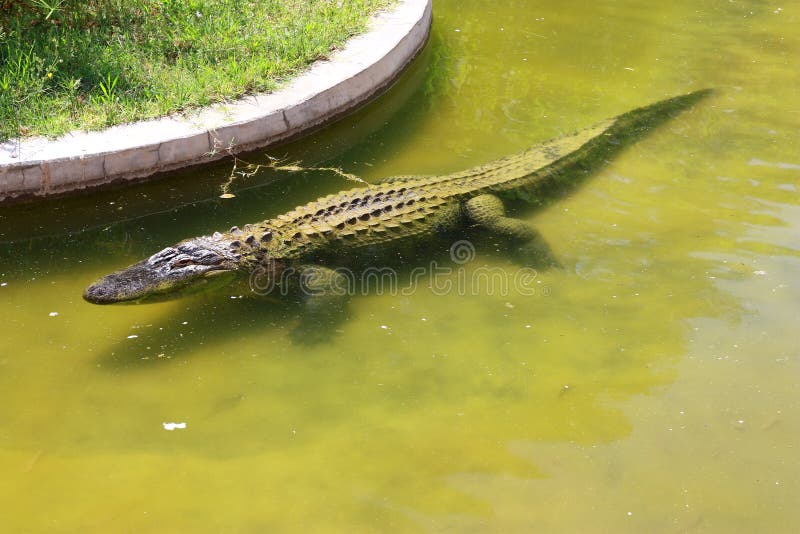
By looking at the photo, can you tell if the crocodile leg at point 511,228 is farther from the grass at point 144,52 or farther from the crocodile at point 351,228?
the grass at point 144,52

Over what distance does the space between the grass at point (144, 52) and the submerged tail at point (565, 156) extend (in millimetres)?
1941

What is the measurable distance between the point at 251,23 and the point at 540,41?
127 inches

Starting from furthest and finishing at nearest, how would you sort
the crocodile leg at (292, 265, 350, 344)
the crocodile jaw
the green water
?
the crocodile leg at (292, 265, 350, 344) → the crocodile jaw → the green water

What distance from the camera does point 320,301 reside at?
4.82 metres

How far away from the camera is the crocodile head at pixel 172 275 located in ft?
14.5

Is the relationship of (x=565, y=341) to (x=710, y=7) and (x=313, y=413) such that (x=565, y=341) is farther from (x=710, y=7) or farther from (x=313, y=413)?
(x=710, y=7)

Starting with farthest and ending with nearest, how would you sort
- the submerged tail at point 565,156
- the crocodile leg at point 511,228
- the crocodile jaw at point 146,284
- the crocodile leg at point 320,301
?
the submerged tail at point 565,156 → the crocodile leg at point 511,228 → the crocodile leg at point 320,301 → the crocodile jaw at point 146,284

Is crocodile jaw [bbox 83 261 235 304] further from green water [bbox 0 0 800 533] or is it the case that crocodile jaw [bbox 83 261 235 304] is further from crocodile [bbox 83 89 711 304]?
green water [bbox 0 0 800 533]

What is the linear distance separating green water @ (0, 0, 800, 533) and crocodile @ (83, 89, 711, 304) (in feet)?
0.68

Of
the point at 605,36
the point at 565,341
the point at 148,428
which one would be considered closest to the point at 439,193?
the point at 565,341

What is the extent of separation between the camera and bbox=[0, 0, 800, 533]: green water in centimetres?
350

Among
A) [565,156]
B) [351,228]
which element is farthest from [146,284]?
[565,156]

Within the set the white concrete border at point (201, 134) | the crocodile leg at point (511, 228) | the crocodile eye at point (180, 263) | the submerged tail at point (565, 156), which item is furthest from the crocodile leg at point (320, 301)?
the white concrete border at point (201, 134)

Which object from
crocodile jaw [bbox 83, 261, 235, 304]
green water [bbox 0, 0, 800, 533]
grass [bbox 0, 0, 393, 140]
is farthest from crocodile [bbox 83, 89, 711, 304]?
grass [bbox 0, 0, 393, 140]
